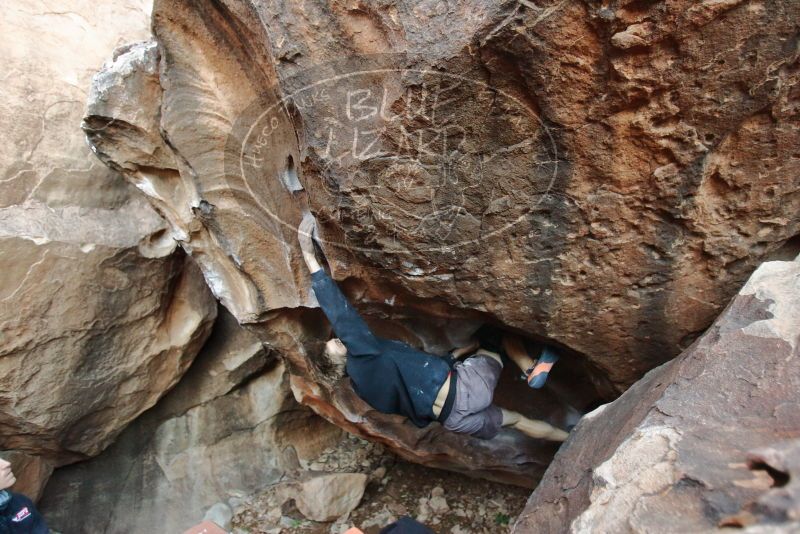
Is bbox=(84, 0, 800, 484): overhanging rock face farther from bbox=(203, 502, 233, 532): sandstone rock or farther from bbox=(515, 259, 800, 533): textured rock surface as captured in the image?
bbox=(203, 502, 233, 532): sandstone rock

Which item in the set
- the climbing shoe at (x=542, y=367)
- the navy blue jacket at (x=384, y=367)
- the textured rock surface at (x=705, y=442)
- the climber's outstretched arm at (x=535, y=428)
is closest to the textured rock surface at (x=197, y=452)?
the navy blue jacket at (x=384, y=367)

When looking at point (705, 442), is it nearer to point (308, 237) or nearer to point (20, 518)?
point (308, 237)

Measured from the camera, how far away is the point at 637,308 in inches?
59.2

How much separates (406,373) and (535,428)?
2.28ft

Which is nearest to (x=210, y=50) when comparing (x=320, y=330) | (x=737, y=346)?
(x=320, y=330)

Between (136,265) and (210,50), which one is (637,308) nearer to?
→ (210,50)

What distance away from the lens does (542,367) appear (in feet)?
5.79

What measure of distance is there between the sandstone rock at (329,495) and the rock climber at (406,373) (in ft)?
3.13

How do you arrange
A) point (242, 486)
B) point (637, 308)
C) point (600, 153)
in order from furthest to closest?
point (242, 486)
point (637, 308)
point (600, 153)

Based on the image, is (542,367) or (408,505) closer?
(542,367)

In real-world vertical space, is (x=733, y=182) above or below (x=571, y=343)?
above

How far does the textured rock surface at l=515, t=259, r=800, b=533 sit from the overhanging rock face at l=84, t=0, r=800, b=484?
10.4 inches

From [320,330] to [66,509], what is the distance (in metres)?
1.43

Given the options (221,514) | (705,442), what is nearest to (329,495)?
(221,514)
